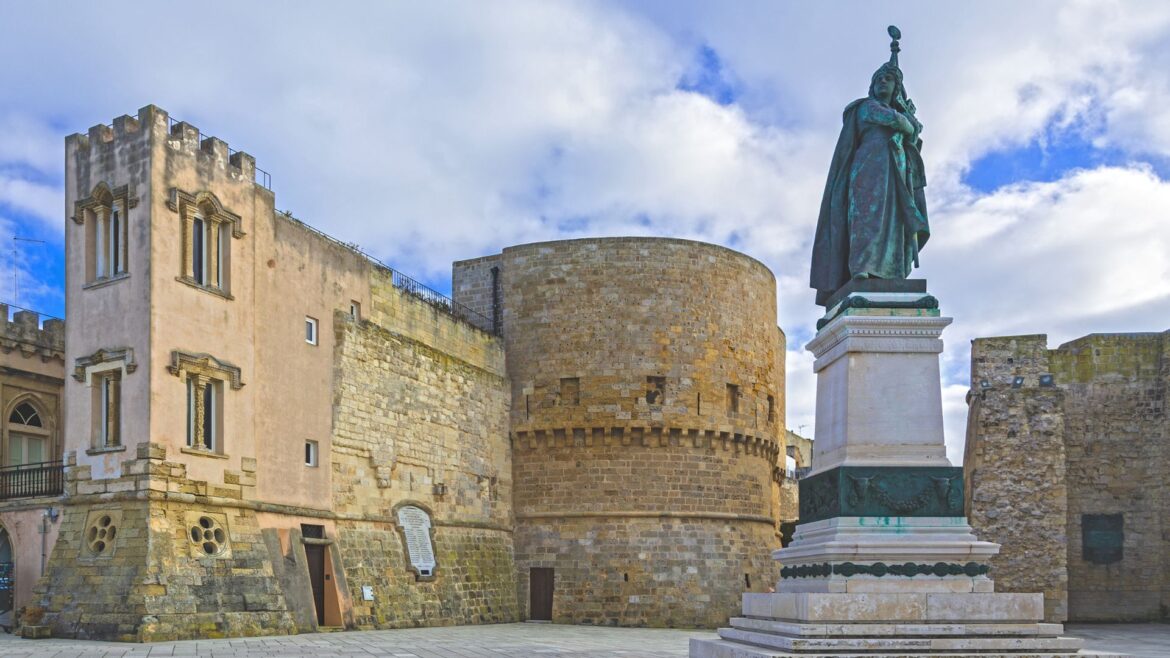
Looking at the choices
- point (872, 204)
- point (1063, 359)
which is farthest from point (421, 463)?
point (872, 204)

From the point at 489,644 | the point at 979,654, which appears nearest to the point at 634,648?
the point at 489,644

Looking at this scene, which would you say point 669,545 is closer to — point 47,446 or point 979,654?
point 47,446

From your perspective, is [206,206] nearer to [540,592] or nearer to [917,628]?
[540,592]

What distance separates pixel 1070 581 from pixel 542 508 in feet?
38.6

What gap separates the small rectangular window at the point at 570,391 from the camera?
26.8 meters

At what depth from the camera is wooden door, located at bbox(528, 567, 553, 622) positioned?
26.5 meters

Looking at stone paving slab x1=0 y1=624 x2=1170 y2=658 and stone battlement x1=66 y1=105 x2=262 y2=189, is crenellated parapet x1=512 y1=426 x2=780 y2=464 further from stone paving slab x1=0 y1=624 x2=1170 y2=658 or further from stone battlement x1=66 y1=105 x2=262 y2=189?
stone battlement x1=66 y1=105 x2=262 y2=189

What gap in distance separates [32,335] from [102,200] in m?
4.29

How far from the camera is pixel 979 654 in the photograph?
25.7 ft

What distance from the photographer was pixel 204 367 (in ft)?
58.0

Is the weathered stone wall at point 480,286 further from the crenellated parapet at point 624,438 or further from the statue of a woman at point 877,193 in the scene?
the statue of a woman at point 877,193

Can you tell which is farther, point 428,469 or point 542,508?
point 542,508

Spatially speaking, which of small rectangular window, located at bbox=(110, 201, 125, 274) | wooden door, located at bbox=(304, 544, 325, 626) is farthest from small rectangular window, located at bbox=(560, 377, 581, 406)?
small rectangular window, located at bbox=(110, 201, 125, 274)

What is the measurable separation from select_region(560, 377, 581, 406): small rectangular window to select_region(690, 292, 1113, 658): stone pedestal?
17.5 metres
